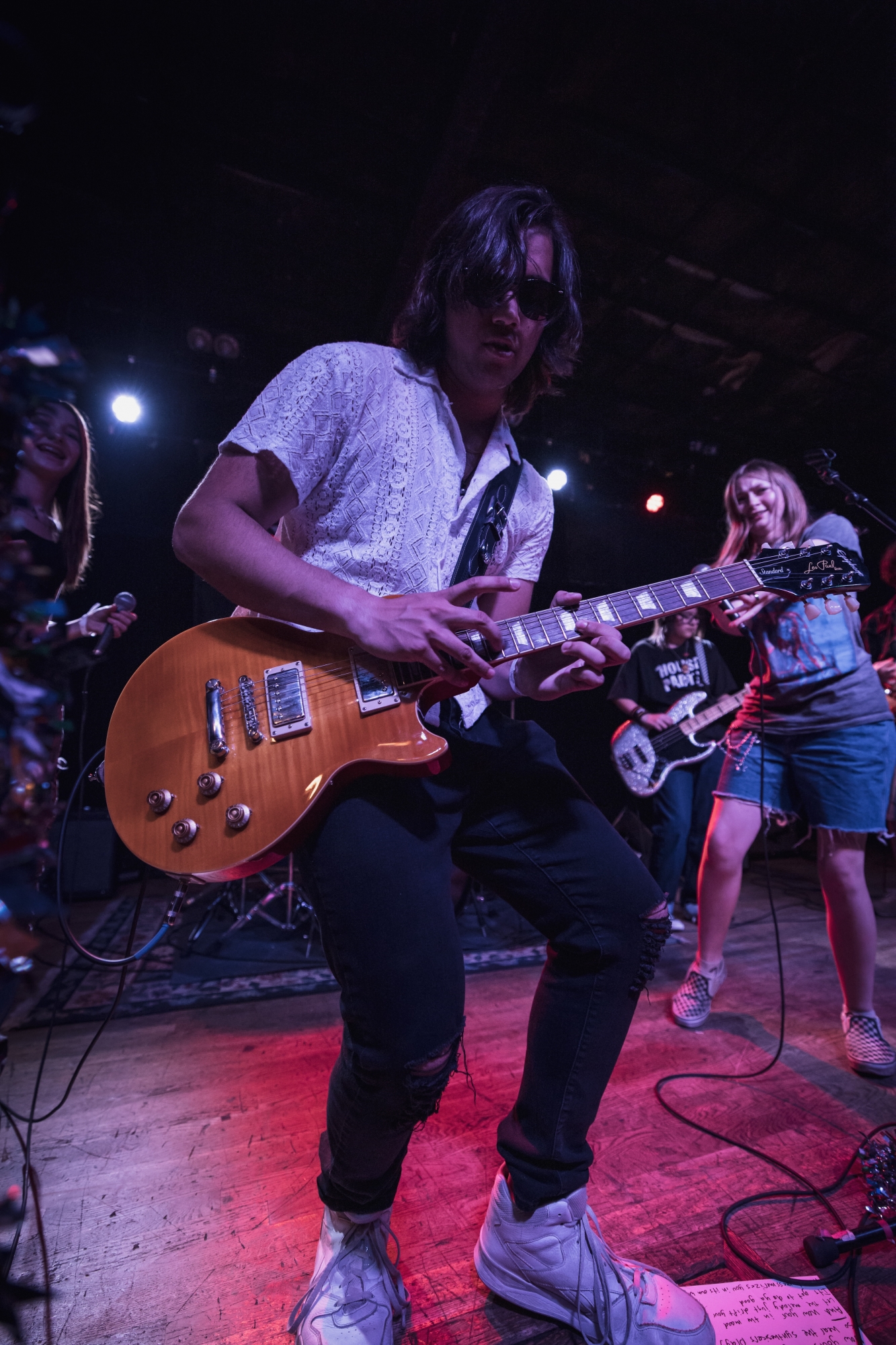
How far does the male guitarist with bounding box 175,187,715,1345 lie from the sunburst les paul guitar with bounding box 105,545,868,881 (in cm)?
8

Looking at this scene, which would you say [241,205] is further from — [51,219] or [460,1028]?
[460,1028]

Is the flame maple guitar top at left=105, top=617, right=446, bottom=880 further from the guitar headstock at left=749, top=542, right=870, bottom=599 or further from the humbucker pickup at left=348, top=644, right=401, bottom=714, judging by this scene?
the guitar headstock at left=749, top=542, right=870, bottom=599

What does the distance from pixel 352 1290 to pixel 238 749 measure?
41.7 inches

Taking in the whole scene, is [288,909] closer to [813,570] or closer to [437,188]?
[813,570]

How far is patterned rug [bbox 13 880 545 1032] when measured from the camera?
9.00 ft

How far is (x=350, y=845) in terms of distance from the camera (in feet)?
3.63

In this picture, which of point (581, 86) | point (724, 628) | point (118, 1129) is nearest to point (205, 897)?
point (118, 1129)

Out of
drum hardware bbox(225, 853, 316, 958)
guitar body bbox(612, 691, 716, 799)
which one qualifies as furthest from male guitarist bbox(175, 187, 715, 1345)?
guitar body bbox(612, 691, 716, 799)

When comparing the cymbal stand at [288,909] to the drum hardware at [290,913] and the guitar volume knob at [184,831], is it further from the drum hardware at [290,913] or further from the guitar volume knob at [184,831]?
the guitar volume knob at [184,831]

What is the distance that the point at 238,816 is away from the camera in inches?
46.1

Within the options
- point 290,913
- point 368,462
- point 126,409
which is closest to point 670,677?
point 290,913

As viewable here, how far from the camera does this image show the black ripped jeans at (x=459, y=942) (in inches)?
40.6

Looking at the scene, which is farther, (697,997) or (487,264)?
(697,997)

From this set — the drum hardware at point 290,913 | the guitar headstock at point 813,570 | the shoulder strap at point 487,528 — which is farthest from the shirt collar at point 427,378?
the drum hardware at point 290,913
